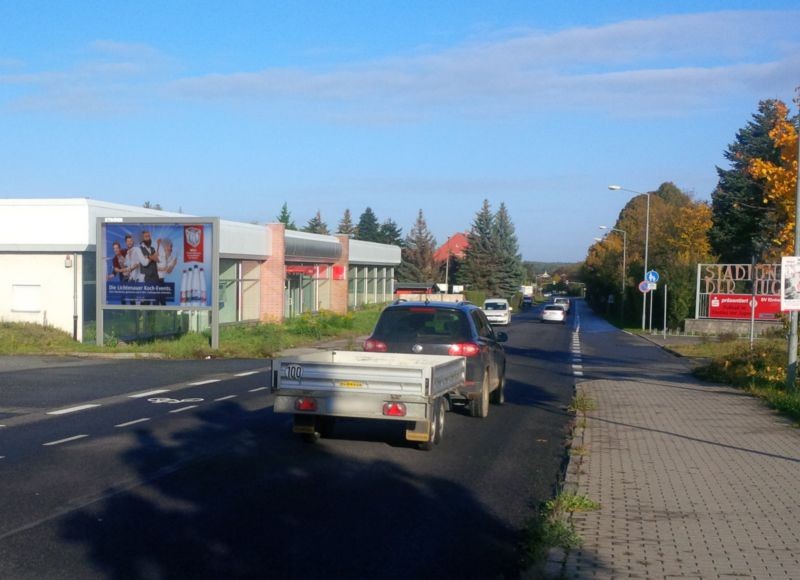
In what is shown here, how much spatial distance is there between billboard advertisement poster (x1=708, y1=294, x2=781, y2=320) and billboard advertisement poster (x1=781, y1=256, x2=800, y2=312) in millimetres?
28483

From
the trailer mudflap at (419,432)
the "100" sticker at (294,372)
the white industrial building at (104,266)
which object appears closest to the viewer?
the trailer mudflap at (419,432)

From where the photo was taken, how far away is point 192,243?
2764 cm

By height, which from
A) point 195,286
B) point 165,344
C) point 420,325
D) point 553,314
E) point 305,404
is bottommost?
point 553,314

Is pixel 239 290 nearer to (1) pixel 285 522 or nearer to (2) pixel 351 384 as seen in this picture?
(2) pixel 351 384

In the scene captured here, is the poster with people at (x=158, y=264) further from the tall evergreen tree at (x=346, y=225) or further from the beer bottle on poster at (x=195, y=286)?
the tall evergreen tree at (x=346, y=225)

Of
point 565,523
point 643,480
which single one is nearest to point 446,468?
point 643,480

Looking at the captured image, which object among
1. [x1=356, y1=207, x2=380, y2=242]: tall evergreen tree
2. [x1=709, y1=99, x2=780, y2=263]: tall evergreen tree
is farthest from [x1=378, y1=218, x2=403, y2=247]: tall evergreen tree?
[x1=709, y1=99, x2=780, y2=263]: tall evergreen tree

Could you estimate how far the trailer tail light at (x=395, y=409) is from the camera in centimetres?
1027

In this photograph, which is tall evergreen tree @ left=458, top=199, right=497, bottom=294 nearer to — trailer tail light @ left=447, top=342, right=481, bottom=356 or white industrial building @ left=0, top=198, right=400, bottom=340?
white industrial building @ left=0, top=198, right=400, bottom=340

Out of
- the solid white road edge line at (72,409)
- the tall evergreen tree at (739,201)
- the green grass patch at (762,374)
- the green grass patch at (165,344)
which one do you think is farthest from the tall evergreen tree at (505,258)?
the solid white road edge line at (72,409)

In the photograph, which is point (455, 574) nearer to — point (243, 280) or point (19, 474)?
point (19, 474)

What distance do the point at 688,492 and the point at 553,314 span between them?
50.5 m

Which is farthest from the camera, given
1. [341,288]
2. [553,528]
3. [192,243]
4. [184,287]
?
[341,288]

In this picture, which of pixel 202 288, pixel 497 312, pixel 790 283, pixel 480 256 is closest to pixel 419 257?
pixel 480 256
